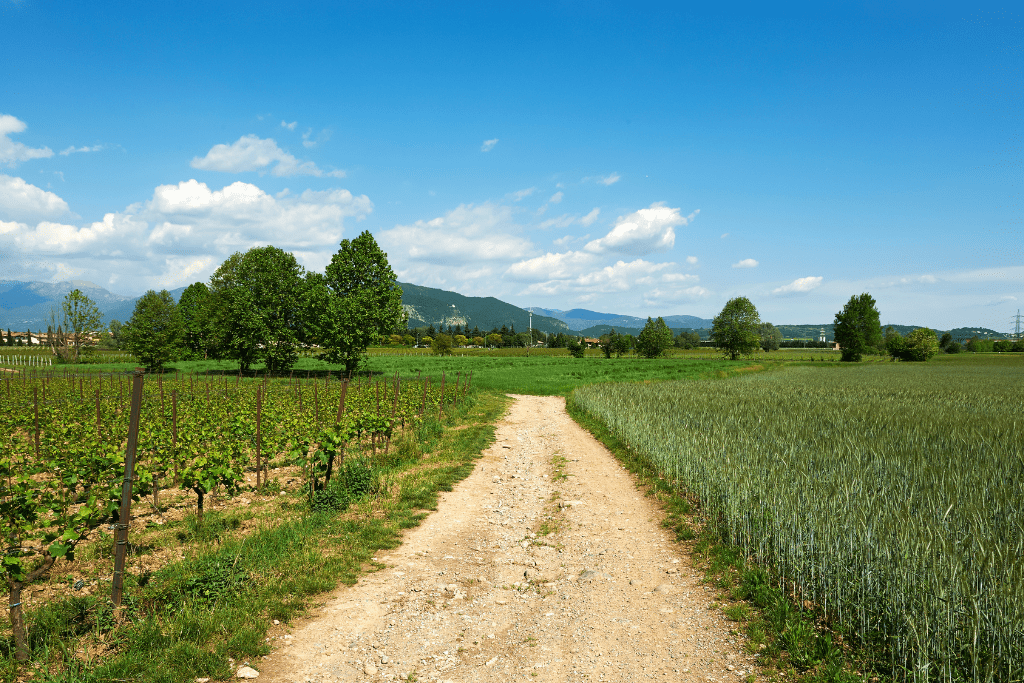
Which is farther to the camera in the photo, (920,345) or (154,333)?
(920,345)

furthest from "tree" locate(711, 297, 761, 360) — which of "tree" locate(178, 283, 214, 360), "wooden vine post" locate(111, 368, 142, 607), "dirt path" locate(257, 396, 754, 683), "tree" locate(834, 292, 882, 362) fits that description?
"wooden vine post" locate(111, 368, 142, 607)

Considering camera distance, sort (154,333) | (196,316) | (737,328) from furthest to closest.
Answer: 1. (737,328)
2. (196,316)
3. (154,333)

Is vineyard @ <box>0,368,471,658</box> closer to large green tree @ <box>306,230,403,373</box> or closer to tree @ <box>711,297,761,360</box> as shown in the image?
large green tree @ <box>306,230,403,373</box>

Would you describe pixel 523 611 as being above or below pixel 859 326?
below

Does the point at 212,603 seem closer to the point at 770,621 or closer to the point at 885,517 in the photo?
the point at 770,621

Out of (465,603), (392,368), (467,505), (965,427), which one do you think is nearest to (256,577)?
(465,603)

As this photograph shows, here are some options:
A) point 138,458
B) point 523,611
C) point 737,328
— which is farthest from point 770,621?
point 737,328

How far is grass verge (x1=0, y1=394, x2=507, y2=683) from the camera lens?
5137 mm

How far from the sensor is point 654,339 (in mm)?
109938

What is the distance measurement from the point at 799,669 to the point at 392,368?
57660mm

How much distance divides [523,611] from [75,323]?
87.3 meters

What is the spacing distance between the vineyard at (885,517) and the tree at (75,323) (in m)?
81.4

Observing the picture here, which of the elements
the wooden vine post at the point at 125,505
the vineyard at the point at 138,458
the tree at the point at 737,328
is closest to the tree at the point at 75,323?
the vineyard at the point at 138,458

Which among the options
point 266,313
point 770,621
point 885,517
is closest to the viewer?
point 770,621
